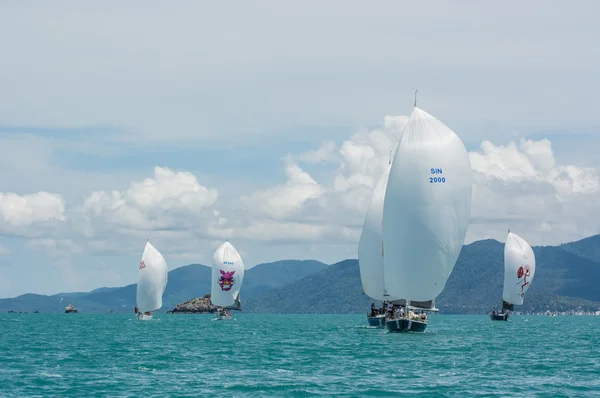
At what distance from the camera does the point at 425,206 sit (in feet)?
224

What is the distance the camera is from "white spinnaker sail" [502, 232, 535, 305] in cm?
15994

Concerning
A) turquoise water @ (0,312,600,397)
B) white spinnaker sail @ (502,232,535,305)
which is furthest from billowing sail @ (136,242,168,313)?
white spinnaker sail @ (502,232,535,305)

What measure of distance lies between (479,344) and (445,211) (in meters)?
12.6

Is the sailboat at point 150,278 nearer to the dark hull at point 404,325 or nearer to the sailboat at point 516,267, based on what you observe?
the dark hull at point 404,325

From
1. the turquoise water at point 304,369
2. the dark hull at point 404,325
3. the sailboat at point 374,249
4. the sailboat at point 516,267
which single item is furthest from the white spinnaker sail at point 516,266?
the turquoise water at point 304,369

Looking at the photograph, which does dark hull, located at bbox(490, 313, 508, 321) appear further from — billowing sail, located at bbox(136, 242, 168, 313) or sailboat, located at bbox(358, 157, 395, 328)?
sailboat, located at bbox(358, 157, 395, 328)

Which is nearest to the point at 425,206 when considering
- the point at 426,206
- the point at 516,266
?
the point at 426,206

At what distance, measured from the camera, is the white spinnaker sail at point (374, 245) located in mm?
92875

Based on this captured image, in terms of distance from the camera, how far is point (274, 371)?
48812 mm

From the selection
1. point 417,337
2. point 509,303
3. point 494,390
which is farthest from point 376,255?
point 509,303

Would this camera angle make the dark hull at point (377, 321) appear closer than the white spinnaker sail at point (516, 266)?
Yes

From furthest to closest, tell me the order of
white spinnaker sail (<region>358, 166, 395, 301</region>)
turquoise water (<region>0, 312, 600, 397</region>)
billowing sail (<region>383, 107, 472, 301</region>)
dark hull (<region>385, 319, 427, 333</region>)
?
white spinnaker sail (<region>358, 166, 395, 301</region>) → dark hull (<region>385, 319, 427, 333</region>) → billowing sail (<region>383, 107, 472, 301</region>) → turquoise water (<region>0, 312, 600, 397</region>)

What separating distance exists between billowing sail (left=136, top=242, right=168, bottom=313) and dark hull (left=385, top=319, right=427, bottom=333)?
61.2m

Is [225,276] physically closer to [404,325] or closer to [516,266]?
[516,266]
